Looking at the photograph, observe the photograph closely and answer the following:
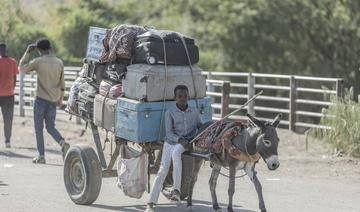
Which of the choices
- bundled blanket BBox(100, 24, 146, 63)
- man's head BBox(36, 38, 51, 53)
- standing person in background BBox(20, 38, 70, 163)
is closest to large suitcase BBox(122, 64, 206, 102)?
bundled blanket BBox(100, 24, 146, 63)

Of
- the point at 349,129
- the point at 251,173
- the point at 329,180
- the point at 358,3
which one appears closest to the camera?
the point at 251,173

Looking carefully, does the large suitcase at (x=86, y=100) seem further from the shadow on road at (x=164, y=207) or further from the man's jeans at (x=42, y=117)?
the man's jeans at (x=42, y=117)

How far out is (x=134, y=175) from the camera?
9.25m

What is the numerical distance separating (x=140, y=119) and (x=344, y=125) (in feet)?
21.3

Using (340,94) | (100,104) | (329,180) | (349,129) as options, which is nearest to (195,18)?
(340,94)

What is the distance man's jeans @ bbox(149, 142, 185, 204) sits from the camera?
888 centimetres

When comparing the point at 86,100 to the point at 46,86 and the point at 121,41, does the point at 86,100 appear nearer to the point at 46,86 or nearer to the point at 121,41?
the point at 121,41

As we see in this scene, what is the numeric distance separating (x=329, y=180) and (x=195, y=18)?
1851 centimetres

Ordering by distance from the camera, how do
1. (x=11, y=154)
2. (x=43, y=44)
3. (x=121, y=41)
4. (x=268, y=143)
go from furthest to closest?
(x=11, y=154) → (x=43, y=44) → (x=121, y=41) → (x=268, y=143)

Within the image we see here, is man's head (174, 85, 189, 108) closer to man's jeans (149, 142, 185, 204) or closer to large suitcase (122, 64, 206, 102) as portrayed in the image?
large suitcase (122, 64, 206, 102)

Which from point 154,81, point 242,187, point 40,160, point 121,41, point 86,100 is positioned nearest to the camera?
point 154,81

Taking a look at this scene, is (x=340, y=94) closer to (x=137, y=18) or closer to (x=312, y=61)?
(x=312, y=61)

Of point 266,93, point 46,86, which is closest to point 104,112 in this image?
point 46,86

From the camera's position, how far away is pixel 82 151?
9805mm
